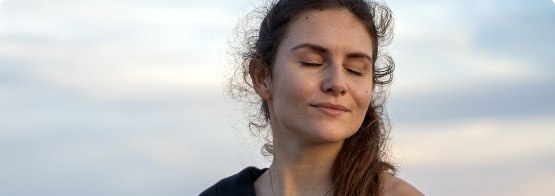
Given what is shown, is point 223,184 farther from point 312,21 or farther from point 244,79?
point 312,21

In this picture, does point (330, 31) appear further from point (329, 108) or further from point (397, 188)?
point (397, 188)

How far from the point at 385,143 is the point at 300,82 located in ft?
2.10

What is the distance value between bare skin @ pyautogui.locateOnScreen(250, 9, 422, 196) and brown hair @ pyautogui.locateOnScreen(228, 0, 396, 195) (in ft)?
0.16

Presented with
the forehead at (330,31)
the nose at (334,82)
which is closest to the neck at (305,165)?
the nose at (334,82)

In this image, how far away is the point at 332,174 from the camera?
17.2 feet

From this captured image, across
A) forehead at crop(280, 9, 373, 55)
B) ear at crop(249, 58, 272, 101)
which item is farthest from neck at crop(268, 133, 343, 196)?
forehead at crop(280, 9, 373, 55)

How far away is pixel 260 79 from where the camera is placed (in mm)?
5367

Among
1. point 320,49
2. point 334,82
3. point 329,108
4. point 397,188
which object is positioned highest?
point 320,49

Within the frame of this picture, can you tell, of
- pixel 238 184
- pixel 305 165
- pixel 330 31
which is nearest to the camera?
pixel 330 31

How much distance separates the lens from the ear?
17.4 feet

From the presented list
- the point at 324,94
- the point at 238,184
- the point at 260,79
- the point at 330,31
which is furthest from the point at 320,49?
the point at 238,184

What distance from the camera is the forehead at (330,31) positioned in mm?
5020

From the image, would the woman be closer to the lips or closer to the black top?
the lips

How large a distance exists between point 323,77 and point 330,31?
21 cm
